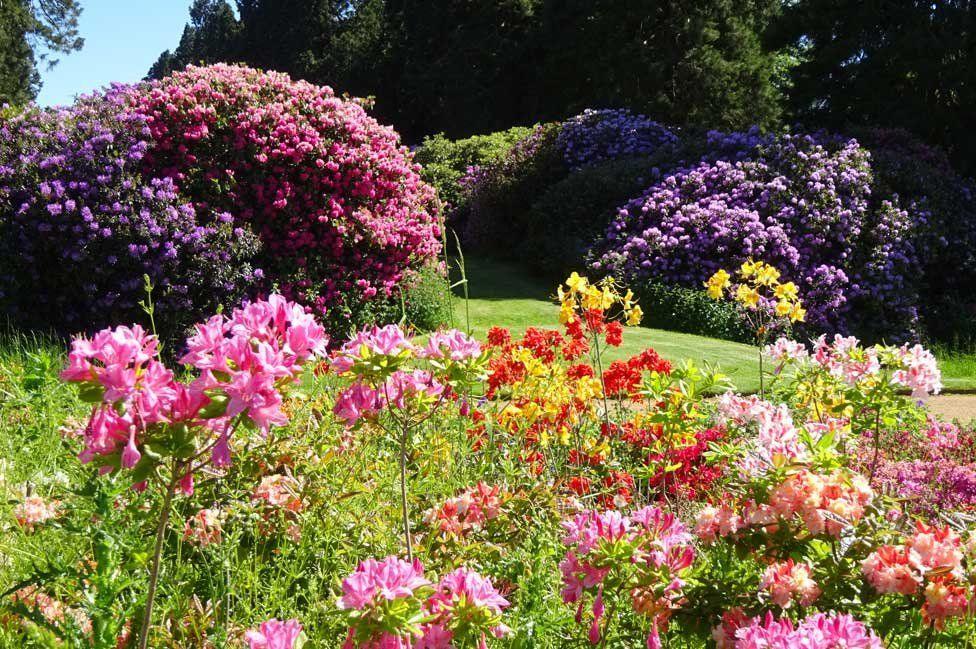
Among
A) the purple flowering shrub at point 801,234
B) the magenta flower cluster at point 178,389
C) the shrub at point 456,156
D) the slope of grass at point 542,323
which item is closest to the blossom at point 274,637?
the magenta flower cluster at point 178,389

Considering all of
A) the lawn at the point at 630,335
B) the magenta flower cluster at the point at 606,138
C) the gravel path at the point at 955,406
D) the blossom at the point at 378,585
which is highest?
the magenta flower cluster at the point at 606,138

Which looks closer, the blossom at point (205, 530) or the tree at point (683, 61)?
the blossom at point (205, 530)

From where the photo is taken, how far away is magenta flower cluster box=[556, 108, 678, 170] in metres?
13.1

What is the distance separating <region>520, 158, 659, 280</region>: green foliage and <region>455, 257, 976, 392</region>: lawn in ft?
1.43

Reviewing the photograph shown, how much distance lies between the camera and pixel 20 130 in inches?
261

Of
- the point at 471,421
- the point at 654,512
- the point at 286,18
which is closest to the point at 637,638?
the point at 654,512

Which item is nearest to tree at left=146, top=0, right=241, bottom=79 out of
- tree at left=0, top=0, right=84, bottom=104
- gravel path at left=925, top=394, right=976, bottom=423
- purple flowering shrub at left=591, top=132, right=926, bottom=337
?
tree at left=0, top=0, right=84, bottom=104

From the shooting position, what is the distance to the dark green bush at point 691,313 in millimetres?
8977

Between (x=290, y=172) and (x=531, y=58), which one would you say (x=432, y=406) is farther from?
(x=531, y=58)

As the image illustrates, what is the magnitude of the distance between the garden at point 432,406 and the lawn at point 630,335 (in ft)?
0.28

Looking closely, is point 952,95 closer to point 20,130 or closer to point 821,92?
point 821,92

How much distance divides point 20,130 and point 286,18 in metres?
29.1

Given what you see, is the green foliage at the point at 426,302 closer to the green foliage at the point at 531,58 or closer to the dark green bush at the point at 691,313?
the dark green bush at the point at 691,313

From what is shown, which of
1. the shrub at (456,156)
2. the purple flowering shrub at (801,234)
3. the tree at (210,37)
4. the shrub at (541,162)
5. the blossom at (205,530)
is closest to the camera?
the blossom at (205,530)
